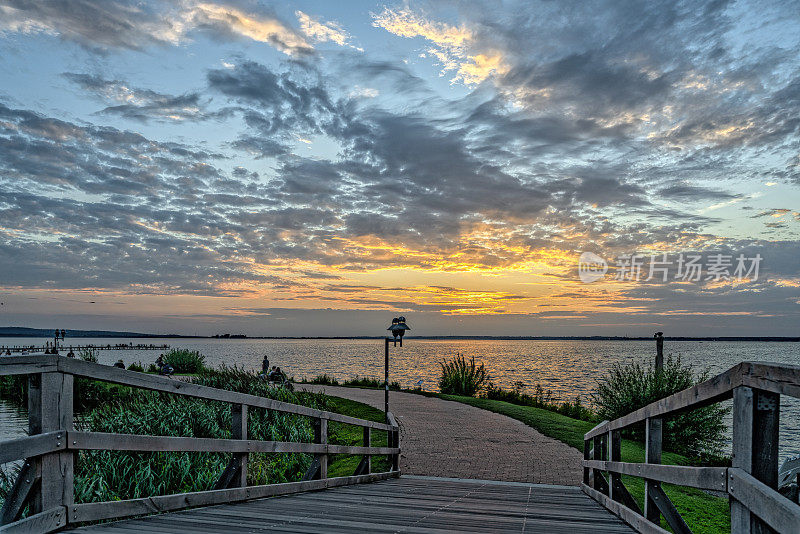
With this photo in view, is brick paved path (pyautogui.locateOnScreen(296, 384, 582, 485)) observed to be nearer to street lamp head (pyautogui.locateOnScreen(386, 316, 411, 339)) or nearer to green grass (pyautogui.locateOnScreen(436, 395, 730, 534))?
green grass (pyautogui.locateOnScreen(436, 395, 730, 534))

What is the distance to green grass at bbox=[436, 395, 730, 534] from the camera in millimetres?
9461

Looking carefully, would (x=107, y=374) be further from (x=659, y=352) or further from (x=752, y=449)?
(x=659, y=352)

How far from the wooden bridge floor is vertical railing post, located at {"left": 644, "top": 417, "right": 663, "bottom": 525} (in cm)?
48

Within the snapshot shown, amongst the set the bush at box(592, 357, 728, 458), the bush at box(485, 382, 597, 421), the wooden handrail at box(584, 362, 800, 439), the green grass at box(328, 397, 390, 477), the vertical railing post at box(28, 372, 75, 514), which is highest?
the wooden handrail at box(584, 362, 800, 439)

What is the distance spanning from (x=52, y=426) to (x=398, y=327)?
13471mm

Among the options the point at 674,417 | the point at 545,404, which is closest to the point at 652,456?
the point at 674,417

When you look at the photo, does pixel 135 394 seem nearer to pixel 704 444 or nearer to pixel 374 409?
pixel 374 409

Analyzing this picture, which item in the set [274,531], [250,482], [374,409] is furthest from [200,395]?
[374,409]

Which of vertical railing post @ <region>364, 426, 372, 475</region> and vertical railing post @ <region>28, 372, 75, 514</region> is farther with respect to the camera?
vertical railing post @ <region>364, 426, 372, 475</region>

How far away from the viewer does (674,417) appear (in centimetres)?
1622

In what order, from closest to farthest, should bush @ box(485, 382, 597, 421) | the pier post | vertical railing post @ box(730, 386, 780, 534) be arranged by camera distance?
vertical railing post @ box(730, 386, 780, 534), the pier post, bush @ box(485, 382, 597, 421)

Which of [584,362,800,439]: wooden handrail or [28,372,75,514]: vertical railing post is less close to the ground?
[584,362,800,439]: wooden handrail

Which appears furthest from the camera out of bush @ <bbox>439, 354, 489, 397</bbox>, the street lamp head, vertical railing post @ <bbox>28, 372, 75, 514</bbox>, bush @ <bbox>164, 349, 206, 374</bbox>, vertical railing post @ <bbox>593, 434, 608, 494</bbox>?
bush @ <bbox>164, 349, 206, 374</bbox>

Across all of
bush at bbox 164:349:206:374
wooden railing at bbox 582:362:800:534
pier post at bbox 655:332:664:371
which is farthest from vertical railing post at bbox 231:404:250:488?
bush at bbox 164:349:206:374
